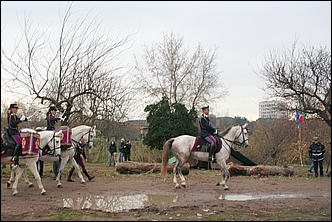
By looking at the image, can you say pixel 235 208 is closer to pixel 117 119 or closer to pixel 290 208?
pixel 290 208

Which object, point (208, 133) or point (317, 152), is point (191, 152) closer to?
point (208, 133)

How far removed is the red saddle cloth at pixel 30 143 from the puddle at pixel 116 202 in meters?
1.69

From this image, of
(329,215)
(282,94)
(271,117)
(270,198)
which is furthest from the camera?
(271,117)

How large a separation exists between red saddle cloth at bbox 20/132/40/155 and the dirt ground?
121cm

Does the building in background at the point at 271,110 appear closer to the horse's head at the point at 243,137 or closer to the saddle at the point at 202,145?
the horse's head at the point at 243,137

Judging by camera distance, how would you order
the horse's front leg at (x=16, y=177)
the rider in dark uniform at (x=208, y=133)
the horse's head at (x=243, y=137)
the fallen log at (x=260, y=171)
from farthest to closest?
the fallen log at (x=260, y=171) < the horse's head at (x=243, y=137) < the rider in dark uniform at (x=208, y=133) < the horse's front leg at (x=16, y=177)

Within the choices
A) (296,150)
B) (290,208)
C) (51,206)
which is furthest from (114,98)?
(296,150)

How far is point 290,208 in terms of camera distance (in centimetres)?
883

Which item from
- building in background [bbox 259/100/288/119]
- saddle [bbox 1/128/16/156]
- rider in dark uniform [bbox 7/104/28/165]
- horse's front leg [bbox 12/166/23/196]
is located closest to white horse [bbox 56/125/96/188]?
horse's front leg [bbox 12/166/23/196]

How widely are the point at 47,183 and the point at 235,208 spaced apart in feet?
24.3

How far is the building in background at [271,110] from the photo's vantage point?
22.6m

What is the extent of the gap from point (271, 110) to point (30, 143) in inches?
748

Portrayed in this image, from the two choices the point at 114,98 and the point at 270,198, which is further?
the point at 114,98

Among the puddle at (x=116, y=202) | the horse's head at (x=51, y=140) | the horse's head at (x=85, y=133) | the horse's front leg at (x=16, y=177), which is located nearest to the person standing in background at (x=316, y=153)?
the puddle at (x=116, y=202)
